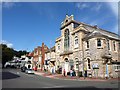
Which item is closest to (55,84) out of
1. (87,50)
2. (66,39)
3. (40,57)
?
(87,50)

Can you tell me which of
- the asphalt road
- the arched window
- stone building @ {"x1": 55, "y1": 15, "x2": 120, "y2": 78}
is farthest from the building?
the asphalt road

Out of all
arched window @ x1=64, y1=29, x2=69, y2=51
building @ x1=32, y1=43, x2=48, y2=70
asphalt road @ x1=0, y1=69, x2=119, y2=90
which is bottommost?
asphalt road @ x1=0, y1=69, x2=119, y2=90

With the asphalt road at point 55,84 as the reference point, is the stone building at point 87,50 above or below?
above

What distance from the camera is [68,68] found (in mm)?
37188

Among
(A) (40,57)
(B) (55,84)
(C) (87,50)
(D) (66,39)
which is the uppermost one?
(D) (66,39)

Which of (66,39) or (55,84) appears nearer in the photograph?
(55,84)

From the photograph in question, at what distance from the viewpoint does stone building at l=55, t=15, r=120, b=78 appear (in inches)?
1185

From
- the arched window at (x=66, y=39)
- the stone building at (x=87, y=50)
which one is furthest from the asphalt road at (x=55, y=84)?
the arched window at (x=66, y=39)

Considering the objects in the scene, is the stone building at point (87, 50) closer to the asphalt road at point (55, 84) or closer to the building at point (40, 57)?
the asphalt road at point (55, 84)

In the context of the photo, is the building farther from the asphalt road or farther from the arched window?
the asphalt road

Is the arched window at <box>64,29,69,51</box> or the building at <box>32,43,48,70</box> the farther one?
the building at <box>32,43,48,70</box>

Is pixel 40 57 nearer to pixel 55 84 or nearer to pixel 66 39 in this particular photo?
pixel 66 39

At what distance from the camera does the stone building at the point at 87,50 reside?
98.7ft

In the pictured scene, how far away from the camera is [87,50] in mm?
32656
